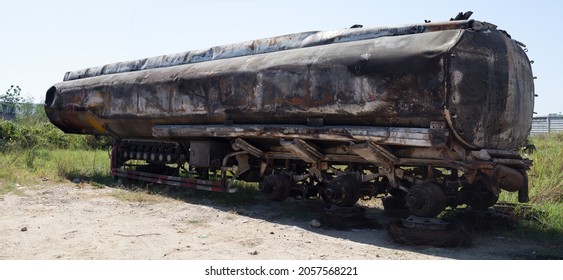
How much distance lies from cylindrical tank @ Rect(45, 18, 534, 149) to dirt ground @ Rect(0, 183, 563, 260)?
1536mm

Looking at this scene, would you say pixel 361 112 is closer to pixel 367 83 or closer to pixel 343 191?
pixel 367 83

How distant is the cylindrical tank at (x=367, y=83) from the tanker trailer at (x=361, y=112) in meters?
0.02

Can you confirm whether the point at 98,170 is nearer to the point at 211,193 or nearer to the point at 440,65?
the point at 211,193

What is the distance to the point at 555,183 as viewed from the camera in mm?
9281

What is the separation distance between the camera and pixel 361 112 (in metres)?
7.24

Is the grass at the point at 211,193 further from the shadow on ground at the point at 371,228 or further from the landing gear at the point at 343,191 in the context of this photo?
the landing gear at the point at 343,191

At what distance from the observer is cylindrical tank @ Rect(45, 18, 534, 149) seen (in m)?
6.55

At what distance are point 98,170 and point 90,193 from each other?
4.03 m

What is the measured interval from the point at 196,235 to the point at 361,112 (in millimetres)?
2856

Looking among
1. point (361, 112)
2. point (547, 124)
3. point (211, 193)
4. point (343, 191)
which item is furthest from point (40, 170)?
point (547, 124)

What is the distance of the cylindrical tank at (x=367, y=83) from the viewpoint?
655 cm

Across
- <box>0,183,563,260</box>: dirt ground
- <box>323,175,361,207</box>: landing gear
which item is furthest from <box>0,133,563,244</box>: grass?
<box>323,175,361,207</box>: landing gear

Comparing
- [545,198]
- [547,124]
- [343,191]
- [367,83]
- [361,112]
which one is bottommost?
[545,198]

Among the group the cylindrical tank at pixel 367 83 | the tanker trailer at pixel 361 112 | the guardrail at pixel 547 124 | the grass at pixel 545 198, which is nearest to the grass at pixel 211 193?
the grass at pixel 545 198
